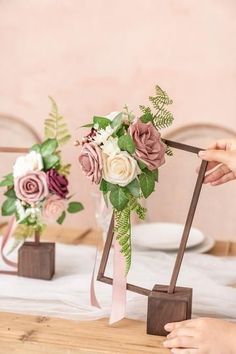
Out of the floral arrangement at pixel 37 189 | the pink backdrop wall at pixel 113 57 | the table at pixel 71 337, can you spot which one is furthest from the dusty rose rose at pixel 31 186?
the pink backdrop wall at pixel 113 57

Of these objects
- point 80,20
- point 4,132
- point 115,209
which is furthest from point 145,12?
point 115,209

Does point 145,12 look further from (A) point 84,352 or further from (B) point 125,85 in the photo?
(A) point 84,352

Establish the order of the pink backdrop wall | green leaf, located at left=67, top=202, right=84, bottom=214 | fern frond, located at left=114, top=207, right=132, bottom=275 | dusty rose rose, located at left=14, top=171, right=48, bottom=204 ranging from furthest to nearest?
1. the pink backdrop wall
2. green leaf, located at left=67, top=202, right=84, bottom=214
3. dusty rose rose, located at left=14, top=171, right=48, bottom=204
4. fern frond, located at left=114, top=207, right=132, bottom=275

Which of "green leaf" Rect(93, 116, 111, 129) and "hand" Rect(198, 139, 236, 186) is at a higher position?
"green leaf" Rect(93, 116, 111, 129)

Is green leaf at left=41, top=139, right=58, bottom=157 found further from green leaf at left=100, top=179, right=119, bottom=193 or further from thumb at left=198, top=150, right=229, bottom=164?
thumb at left=198, top=150, right=229, bottom=164

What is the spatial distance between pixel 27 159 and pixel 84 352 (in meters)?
0.55

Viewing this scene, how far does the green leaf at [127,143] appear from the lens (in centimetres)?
112

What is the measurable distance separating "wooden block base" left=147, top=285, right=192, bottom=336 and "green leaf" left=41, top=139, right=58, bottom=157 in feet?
1.59

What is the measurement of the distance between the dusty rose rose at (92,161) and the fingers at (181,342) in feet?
1.06

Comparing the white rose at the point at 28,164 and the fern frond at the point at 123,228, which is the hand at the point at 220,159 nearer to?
the fern frond at the point at 123,228

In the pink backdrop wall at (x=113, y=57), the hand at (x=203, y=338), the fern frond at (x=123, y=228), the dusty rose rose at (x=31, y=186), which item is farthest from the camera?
the pink backdrop wall at (x=113, y=57)

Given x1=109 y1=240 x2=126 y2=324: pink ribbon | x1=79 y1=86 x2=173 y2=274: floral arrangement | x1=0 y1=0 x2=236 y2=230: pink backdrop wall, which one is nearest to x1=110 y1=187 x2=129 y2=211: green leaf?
x1=79 y1=86 x2=173 y2=274: floral arrangement

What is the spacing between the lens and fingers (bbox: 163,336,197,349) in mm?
1088

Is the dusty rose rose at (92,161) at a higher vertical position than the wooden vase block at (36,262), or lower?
higher
